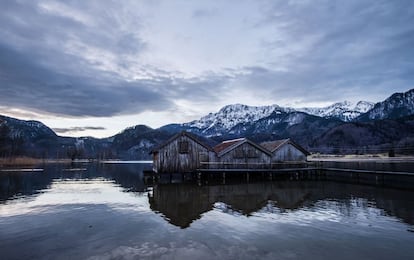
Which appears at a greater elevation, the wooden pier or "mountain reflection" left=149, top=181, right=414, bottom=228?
the wooden pier

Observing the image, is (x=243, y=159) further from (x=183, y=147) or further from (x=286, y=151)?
(x=183, y=147)

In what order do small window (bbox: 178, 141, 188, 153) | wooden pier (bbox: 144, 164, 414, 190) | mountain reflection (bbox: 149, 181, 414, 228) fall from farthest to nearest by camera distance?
small window (bbox: 178, 141, 188, 153) < wooden pier (bbox: 144, 164, 414, 190) < mountain reflection (bbox: 149, 181, 414, 228)

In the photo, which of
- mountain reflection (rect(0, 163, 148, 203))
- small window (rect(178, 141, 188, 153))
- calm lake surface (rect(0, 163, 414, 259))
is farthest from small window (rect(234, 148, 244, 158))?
calm lake surface (rect(0, 163, 414, 259))

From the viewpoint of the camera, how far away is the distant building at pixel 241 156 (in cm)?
4316

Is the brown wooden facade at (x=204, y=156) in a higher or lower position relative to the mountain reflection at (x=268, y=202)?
higher

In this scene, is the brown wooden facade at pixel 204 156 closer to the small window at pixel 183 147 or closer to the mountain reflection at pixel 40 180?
the small window at pixel 183 147

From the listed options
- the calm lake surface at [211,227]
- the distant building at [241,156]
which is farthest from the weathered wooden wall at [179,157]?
the calm lake surface at [211,227]

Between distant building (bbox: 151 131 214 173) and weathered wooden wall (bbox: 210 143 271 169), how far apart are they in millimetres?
1794

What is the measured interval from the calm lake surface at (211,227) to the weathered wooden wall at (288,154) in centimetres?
1870

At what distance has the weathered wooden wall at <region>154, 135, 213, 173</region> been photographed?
41656 millimetres

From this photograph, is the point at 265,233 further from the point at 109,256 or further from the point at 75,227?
the point at 75,227

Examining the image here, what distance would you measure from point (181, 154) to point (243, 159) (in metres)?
9.19

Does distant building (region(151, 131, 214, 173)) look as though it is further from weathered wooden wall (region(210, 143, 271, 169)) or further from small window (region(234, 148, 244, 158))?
small window (region(234, 148, 244, 158))

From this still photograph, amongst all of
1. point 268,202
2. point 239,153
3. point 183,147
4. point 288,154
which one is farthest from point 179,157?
point 268,202
